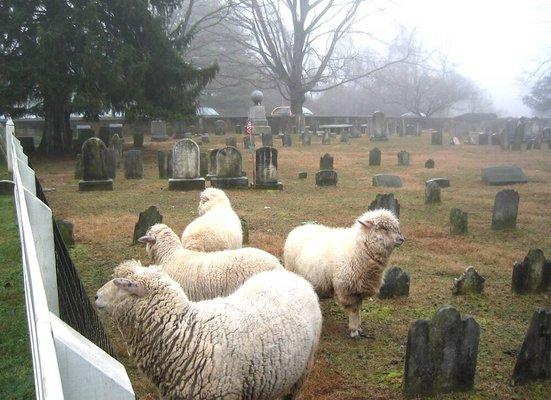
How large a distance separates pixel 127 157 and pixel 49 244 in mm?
14408

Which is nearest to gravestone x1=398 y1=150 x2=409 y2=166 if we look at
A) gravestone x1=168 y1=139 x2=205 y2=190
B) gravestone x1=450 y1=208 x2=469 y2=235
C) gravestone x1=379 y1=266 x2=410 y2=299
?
gravestone x1=168 y1=139 x2=205 y2=190

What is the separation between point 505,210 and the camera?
36.9 ft

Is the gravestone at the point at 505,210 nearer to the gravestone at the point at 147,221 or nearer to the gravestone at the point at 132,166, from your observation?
the gravestone at the point at 147,221

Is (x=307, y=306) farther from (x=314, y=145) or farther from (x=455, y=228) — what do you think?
(x=314, y=145)

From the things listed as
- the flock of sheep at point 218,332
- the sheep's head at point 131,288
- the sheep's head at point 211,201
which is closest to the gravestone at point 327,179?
the sheep's head at point 211,201

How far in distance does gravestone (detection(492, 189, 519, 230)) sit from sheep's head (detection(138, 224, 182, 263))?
7.52 metres

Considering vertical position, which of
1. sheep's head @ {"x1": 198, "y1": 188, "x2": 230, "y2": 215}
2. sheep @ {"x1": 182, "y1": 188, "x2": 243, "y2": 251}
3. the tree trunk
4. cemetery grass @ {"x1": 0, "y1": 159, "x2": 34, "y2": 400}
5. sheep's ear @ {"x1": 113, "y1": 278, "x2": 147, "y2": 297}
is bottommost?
cemetery grass @ {"x1": 0, "y1": 159, "x2": 34, "y2": 400}

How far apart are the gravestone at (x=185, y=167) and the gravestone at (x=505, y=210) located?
8.32 metres

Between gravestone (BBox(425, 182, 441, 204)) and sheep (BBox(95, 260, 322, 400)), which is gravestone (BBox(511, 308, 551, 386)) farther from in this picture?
gravestone (BBox(425, 182, 441, 204))

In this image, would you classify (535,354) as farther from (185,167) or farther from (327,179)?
(185,167)

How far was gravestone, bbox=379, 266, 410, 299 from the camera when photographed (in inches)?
291

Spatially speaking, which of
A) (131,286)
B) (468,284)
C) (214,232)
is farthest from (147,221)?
(131,286)

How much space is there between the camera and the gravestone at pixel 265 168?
1638 centimetres

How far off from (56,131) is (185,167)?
11.7 meters
